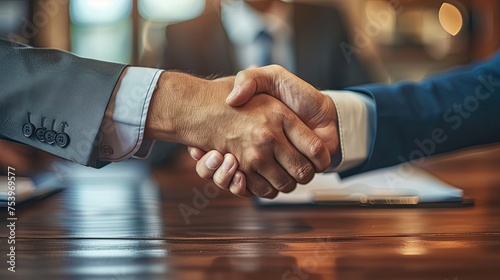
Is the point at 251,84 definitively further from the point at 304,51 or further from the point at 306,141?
the point at 304,51

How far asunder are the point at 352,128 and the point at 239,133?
0.24 m

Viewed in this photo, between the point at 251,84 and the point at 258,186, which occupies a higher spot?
the point at 251,84

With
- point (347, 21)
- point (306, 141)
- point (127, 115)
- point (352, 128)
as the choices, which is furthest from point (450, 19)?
point (127, 115)

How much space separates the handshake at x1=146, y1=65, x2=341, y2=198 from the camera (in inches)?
41.6

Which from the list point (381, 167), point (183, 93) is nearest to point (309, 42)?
point (381, 167)

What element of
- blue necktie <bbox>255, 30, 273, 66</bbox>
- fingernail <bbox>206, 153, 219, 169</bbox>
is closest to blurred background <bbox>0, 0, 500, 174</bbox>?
blue necktie <bbox>255, 30, 273, 66</bbox>

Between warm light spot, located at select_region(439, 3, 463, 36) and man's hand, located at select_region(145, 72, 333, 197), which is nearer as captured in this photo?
man's hand, located at select_region(145, 72, 333, 197)

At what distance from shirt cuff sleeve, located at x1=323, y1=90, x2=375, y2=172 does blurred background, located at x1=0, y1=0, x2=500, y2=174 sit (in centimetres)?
220

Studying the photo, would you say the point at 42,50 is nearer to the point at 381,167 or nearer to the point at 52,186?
the point at 52,186

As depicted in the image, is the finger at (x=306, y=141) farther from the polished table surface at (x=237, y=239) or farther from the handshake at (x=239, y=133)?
the polished table surface at (x=237, y=239)

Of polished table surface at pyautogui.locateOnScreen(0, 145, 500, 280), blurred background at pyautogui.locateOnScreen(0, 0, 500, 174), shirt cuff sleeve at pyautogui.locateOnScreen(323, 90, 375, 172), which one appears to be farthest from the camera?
blurred background at pyautogui.locateOnScreen(0, 0, 500, 174)

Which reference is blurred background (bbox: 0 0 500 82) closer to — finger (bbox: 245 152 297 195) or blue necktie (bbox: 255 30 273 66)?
blue necktie (bbox: 255 30 273 66)

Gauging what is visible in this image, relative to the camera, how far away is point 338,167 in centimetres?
120

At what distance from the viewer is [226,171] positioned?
1060mm
